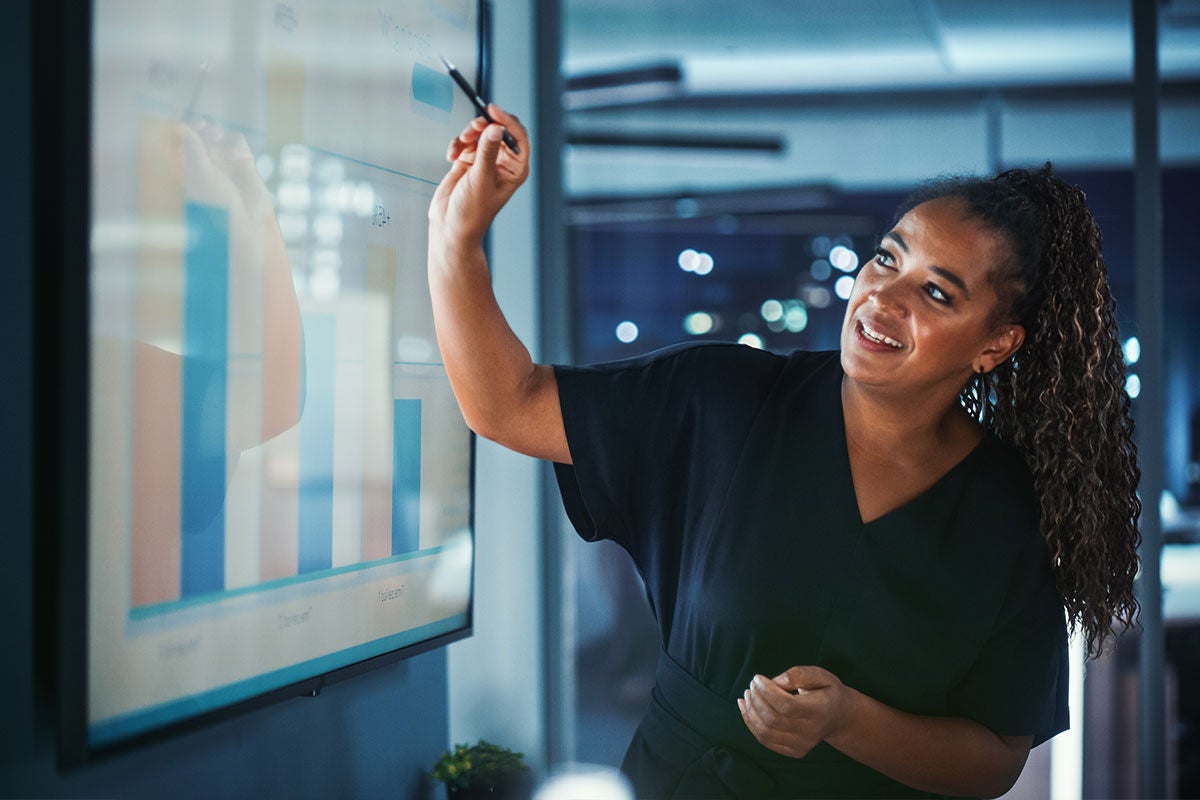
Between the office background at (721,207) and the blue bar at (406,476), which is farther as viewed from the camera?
the office background at (721,207)

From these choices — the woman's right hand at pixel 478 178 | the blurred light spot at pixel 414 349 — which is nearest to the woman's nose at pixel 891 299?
the woman's right hand at pixel 478 178

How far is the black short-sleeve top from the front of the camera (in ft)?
4.84

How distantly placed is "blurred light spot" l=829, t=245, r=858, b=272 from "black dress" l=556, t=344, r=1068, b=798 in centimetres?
120

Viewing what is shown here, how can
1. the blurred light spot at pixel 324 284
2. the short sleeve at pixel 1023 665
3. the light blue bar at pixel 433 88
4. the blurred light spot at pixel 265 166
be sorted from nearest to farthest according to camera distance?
the blurred light spot at pixel 265 166 < the blurred light spot at pixel 324 284 < the short sleeve at pixel 1023 665 < the light blue bar at pixel 433 88

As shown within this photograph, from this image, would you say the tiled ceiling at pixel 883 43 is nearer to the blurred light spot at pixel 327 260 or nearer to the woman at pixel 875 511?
the woman at pixel 875 511

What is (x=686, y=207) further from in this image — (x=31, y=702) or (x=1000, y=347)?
(x=31, y=702)

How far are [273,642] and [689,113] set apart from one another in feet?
6.48

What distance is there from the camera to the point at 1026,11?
3.70 m

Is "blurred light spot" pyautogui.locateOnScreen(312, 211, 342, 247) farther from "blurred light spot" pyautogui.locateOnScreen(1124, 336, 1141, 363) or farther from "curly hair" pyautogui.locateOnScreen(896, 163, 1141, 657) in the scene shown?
"blurred light spot" pyautogui.locateOnScreen(1124, 336, 1141, 363)

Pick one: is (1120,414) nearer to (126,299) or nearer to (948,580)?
(948,580)

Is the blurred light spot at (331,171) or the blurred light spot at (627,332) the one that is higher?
the blurred light spot at (331,171)

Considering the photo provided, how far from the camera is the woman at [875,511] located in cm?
145

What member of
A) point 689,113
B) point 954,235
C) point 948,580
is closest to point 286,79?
point 954,235

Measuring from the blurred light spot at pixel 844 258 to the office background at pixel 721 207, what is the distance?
16 millimetres
